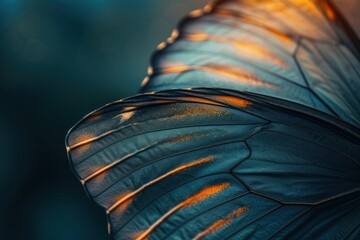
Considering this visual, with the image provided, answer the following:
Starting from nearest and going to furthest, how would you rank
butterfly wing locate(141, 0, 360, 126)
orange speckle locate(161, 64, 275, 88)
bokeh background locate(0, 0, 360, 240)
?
butterfly wing locate(141, 0, 360, 126) < orange speckle locate(161, 64, 275, 88) < bokeh background locate(0, 0, 360, 240)

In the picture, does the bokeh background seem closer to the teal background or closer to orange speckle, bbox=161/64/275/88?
the teal background

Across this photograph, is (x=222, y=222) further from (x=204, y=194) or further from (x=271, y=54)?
(x=271, y=54)

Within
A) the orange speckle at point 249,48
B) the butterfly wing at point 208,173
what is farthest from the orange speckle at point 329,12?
the butterfly wing at point 208,173

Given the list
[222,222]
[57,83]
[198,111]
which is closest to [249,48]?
[198,111]

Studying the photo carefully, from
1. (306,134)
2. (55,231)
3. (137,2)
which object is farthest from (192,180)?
(137,2)

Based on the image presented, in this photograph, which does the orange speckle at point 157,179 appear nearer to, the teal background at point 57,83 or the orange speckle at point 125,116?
the orange speckle at point 125,116

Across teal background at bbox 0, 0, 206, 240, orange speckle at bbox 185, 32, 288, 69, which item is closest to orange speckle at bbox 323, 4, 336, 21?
orange speckle at bbox 185, 32, 288, 69
